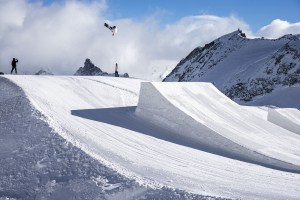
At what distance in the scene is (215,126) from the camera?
14836 mm

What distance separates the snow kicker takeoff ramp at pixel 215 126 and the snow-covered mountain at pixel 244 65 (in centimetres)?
3079

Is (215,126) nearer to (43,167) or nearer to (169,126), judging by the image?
(169,126)

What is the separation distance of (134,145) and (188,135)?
3192 millimetres

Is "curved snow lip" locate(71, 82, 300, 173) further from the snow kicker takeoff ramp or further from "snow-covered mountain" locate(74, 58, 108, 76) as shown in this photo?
"snow-covered mountain" locate(74, 58, 108, 76)

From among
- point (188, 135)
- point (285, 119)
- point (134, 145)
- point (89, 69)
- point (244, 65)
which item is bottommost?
point (134, 145)

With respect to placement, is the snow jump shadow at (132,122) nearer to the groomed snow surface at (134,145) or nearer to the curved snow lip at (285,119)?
the groomed snow surface at (134,145)

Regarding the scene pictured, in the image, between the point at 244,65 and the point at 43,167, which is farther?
the point at 244,65

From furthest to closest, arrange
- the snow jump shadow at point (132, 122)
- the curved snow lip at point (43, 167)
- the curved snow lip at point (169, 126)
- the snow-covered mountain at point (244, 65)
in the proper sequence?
1. the snow-covered mountain at point (244, 65)
2. the snow jump shadow at point (132, 122)
3. the curved snow lip at point (169, 126)
4. the curved snow lip at point (43, 167)

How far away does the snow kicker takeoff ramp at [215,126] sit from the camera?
13.2 m

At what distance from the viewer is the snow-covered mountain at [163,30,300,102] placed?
5662 cm

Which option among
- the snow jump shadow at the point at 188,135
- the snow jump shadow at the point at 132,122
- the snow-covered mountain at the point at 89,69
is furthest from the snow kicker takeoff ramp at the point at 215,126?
the snow-covered mountain at the point at 89,69

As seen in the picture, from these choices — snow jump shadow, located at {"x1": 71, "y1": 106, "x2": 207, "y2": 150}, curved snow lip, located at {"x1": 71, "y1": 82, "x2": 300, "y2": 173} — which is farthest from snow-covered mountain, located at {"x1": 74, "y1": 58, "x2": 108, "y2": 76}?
snow jump shadow, located at {"x1": 71, "y1": 106, "x2": 207, "y2": 150}

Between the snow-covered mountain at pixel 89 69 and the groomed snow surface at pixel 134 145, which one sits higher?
the snow-covered mountain at pixel 89 69

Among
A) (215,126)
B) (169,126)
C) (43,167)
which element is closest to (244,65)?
(215,126)
